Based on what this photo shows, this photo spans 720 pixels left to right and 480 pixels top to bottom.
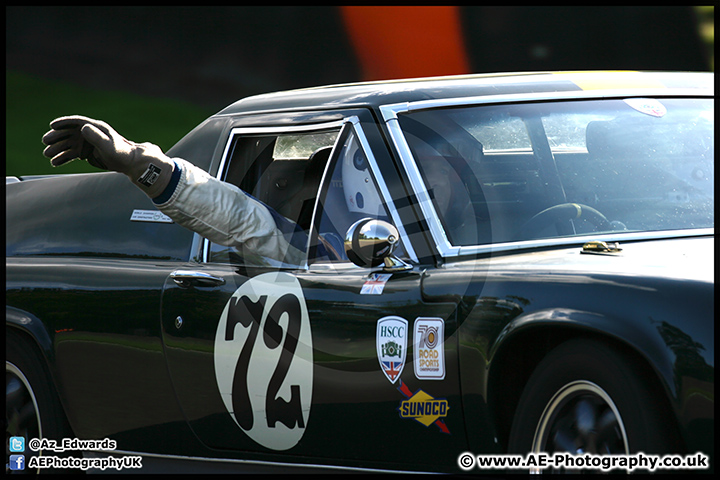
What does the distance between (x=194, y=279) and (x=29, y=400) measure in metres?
1.17

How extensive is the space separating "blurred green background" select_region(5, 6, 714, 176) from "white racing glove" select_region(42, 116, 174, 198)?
12330 mm

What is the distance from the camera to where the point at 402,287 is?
3418 mm

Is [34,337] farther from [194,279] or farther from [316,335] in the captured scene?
[316,335]

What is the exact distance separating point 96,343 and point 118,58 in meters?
13.6

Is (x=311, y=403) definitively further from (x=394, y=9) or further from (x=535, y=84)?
(x=394, y=9)

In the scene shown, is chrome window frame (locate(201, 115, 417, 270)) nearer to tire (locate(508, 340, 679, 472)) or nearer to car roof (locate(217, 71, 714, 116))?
car roof (locate(217, 71, 714, 116))

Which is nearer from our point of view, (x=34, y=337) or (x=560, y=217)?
(x=560, y=217)

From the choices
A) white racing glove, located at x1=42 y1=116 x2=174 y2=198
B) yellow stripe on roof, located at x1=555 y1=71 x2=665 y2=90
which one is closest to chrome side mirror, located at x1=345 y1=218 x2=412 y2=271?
white racing glove, located at x1=42 y1=116 x2=174 y2=198

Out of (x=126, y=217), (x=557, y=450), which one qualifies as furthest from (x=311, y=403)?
(x=126, y=217)

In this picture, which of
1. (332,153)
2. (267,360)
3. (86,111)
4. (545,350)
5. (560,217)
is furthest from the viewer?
(86,111)

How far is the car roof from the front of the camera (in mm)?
4008

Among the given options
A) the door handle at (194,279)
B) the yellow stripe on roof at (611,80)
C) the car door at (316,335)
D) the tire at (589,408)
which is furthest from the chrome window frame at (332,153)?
the yellow stripe on roof at (611,80)

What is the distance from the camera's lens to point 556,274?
3.02 m

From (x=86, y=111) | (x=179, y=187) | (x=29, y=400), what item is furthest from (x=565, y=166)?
(x=86, y=111)
